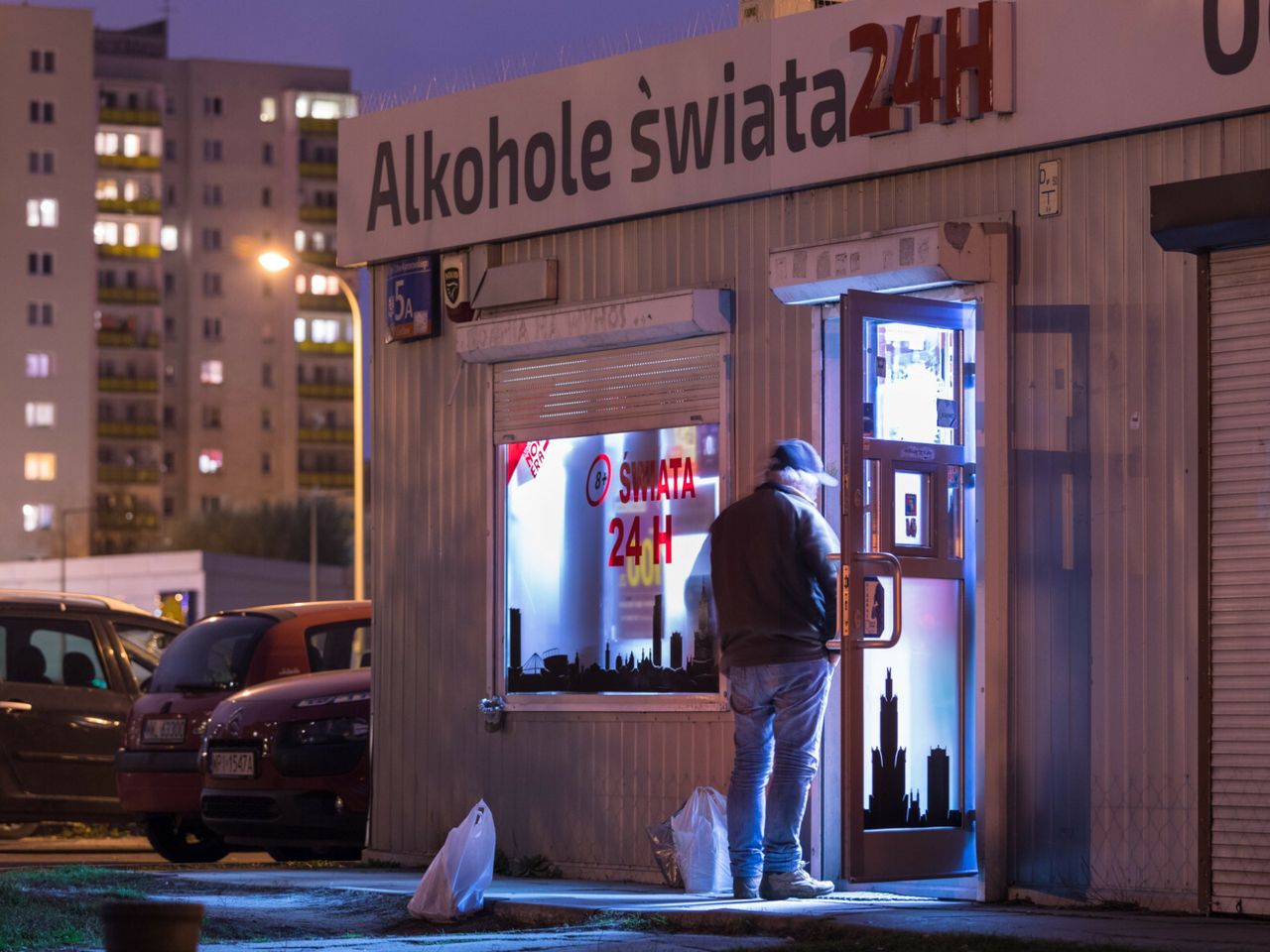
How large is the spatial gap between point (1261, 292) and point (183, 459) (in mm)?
110724

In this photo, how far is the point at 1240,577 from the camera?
27.9 ft

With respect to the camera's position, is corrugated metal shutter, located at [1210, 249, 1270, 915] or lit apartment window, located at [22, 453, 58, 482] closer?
corrugated metal shutter, located at [1210, 249, 1270, 915]

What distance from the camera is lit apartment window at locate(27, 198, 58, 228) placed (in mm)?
107062

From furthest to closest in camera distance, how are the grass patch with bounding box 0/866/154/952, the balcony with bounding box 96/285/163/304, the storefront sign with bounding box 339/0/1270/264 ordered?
the balcony with bounding box 96/285/163/304
the storefront sign with bounding box 339/0/1270/264
the grass patch with bounding box 0/866/154/952

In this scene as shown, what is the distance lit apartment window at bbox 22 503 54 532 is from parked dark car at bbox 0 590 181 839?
94567mm

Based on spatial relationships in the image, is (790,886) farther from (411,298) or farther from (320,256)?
(320,256)

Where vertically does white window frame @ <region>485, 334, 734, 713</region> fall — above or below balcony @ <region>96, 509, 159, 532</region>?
below

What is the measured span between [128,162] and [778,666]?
108467mm

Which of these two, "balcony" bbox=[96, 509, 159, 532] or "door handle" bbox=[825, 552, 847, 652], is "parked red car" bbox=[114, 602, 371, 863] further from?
"balcony" bbox=[96, 509, 159, 532]

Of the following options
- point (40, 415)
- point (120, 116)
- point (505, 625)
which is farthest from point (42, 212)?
point (505, 625)

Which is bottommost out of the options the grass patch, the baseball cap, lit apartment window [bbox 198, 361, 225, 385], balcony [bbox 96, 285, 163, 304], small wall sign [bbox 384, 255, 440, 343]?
the grass patch

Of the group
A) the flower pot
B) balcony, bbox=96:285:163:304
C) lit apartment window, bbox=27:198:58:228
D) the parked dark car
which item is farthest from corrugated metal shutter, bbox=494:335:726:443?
balcony, bbox=96:285:163:304

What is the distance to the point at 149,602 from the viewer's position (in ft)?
204

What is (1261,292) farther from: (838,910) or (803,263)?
(838,910)
